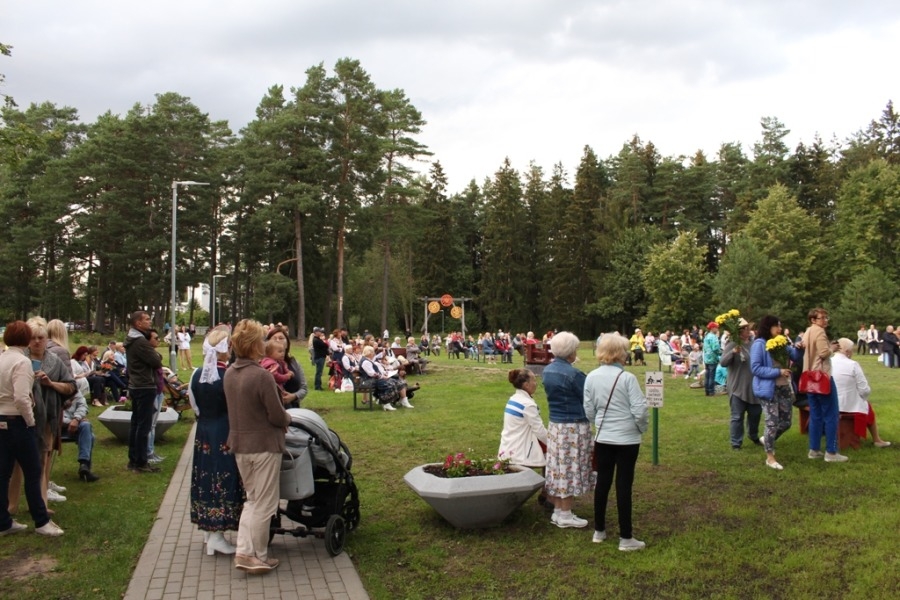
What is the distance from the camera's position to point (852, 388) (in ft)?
29.3

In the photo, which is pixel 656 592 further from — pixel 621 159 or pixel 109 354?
pixel 621 159

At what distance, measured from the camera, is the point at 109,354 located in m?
16.1

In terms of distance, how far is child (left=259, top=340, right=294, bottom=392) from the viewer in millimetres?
6969

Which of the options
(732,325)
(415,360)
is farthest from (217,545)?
(415,360)

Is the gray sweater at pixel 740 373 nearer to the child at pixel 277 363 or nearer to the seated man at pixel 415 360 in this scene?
the child at pixel 277 363

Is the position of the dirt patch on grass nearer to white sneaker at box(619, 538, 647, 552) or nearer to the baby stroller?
the baby stroller

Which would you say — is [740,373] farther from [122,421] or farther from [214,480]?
[122,421]

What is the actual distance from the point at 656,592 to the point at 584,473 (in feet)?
4.54

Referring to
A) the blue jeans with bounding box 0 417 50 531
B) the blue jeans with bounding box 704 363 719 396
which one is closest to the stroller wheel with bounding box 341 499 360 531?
the blue jeans with bounding box 0 417 50 531

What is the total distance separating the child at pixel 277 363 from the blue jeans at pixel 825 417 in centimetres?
597

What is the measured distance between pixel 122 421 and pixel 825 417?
30.2 feet

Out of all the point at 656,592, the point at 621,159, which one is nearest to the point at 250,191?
the point at 621,159

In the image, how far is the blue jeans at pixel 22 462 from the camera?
232 inches

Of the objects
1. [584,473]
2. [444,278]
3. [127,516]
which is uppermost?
[444,278]
